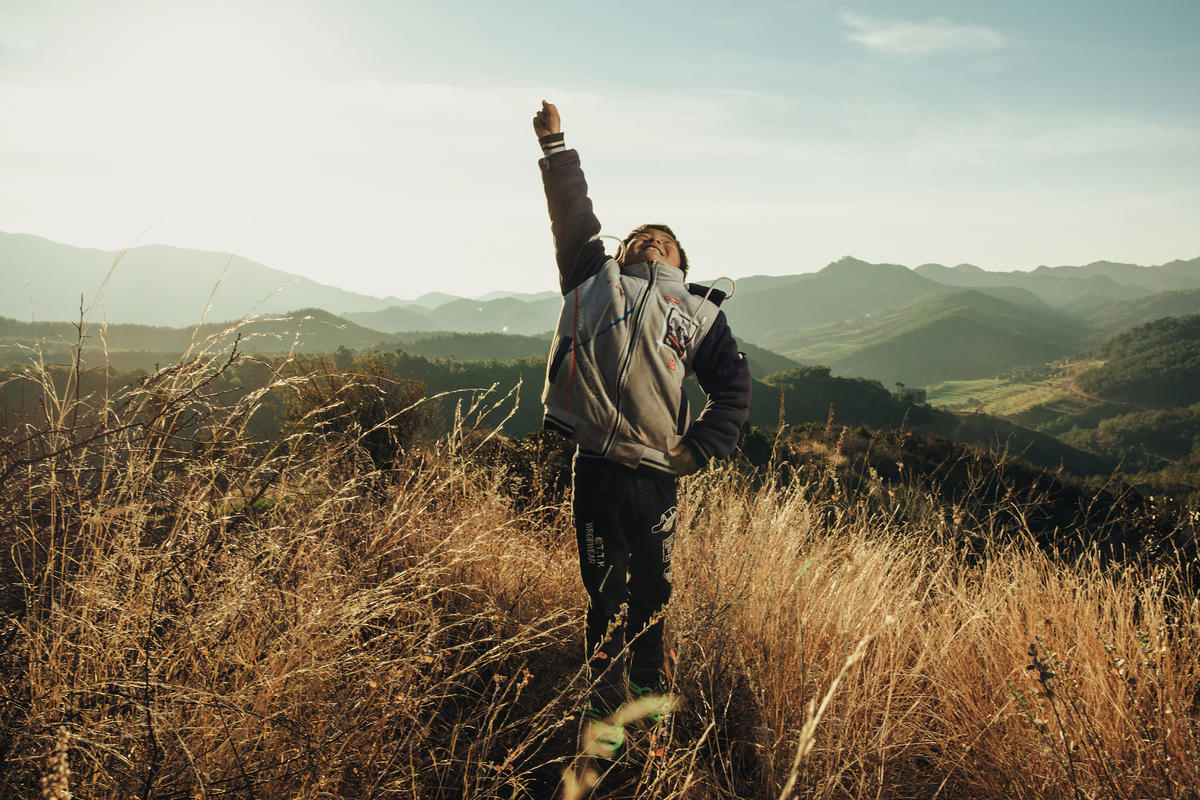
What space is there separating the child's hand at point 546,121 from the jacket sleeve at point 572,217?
0.31 ft

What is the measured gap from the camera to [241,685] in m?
1.67

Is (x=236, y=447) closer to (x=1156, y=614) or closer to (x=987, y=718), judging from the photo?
(x=987, y=718)

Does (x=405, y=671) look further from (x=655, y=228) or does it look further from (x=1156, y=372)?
(x=1156, y=372)

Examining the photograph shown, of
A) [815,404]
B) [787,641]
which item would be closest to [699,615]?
[787,641]

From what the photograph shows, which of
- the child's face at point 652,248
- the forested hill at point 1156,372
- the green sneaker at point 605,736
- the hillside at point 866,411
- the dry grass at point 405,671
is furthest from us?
the forested hill at point 1156,372

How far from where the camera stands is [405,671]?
6.04 ft

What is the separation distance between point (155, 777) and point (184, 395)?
3.69ft

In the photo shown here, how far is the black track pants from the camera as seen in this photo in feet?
7.03

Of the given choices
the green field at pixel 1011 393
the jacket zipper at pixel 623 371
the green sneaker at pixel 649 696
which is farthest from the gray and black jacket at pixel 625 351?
the green field at pixel 1011 393

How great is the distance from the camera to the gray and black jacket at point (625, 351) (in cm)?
207

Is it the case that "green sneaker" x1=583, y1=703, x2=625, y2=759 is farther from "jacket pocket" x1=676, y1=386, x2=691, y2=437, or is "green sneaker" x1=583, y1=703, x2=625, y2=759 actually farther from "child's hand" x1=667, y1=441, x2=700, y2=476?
"jacket pocket" x1=676, y1=386, x2=691, y2=437

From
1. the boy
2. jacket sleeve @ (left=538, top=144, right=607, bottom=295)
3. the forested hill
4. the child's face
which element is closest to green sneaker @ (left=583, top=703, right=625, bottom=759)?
the boy

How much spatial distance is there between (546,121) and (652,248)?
62 centimetres

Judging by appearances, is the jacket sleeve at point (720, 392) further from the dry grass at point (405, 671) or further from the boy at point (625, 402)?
the dry grass at point (405, 671)
